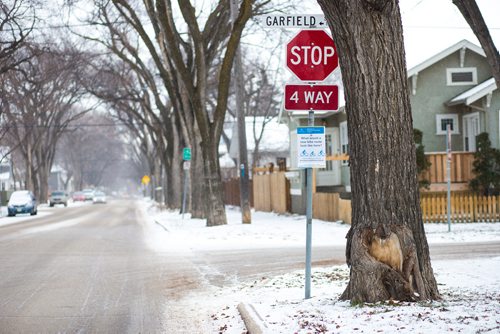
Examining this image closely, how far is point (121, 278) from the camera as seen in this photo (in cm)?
1338

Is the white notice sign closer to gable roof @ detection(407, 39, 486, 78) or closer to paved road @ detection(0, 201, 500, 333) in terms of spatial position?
paved road @ detection(0, 201, 500, 333)

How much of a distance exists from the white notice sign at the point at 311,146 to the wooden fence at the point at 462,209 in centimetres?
1619

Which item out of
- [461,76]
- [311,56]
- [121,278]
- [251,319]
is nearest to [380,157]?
[311,56]

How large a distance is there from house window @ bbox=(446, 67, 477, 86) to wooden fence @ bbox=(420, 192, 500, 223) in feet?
18.1

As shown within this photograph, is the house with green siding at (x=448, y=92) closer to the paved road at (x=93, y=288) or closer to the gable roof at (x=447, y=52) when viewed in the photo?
the gable roof at (x=447, y=52)

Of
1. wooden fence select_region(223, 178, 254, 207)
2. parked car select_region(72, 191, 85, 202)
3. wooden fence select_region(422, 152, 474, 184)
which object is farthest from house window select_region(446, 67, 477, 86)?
parked car select_region(72, 191, 85, 202)

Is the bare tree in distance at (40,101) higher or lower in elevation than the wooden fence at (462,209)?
higher

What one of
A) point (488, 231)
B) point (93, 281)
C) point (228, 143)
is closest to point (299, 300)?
point (93, 281)

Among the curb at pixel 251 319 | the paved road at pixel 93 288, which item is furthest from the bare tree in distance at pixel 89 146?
the curb at pixel 251 319

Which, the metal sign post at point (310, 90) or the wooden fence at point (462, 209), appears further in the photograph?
the wooden fence at point (462, 209)

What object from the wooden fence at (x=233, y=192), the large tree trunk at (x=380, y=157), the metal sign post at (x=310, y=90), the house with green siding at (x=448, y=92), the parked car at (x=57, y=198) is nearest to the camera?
the large tree trunk at (x=380, y=157)

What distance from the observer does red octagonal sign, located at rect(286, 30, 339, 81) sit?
9.48 meters

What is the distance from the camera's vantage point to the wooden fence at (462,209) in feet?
81.9

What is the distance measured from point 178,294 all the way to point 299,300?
2.43m
